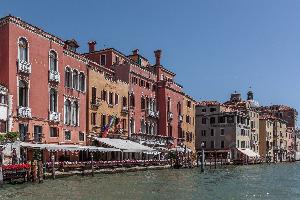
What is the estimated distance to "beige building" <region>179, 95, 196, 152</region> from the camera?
64125 mm

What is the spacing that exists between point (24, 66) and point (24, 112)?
11.3 feet

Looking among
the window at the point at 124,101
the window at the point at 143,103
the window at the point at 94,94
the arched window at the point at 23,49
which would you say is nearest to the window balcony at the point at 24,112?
the arched window at the point at 23,49

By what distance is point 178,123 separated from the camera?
6228 cm

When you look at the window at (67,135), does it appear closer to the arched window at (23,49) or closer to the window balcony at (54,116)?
the window balcony at (54,116)

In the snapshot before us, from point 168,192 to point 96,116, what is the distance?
20.3 metres

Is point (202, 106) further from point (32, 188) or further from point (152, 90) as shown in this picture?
point (32, 188)

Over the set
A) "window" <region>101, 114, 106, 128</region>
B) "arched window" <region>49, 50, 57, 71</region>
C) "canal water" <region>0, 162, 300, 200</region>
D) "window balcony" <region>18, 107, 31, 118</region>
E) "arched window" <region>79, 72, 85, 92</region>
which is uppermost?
"arched window" <region>49, 50, 57, 71</region>

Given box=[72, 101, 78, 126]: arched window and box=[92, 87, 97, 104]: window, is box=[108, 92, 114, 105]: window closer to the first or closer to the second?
box=[92, 87, 97, 104]: window

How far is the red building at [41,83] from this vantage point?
35094 mm

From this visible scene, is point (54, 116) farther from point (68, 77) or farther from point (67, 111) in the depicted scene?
point (68, 77)

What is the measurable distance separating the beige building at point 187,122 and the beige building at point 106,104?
46.7 feet

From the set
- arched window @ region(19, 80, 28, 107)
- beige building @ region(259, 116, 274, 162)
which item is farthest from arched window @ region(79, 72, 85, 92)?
beige building @ region(259, 116, 274, 162)

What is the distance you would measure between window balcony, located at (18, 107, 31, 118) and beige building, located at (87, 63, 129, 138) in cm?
906

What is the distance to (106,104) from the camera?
4728cm
